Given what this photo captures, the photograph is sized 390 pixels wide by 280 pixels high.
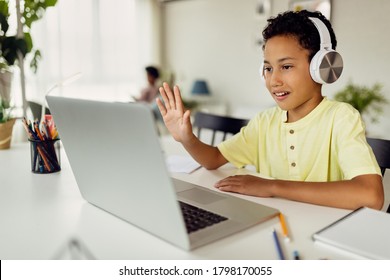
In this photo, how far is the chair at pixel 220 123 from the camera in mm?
1486

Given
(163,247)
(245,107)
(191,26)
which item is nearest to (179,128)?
(163,247)

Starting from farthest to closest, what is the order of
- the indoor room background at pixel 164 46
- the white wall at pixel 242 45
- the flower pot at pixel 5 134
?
the indoor room background at pixel 164 46
the white wall at pixel 242 45
the flower pot at pixel 5 134

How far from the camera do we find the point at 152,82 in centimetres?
418

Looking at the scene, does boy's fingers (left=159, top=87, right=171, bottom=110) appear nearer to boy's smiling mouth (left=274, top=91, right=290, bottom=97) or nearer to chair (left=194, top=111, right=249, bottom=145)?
boy's smiling mouth (left=274, top=91, right=290, bottom=97)

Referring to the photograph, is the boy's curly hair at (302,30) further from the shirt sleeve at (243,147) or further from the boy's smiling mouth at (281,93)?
the shirt sleeve at (243,147)

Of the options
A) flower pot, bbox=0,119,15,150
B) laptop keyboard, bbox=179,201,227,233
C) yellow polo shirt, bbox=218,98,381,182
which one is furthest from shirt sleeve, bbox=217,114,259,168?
flower pot, bbox=0,119,15,150

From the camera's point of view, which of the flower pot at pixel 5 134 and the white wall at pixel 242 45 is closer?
the flower pot at pixel 5 134

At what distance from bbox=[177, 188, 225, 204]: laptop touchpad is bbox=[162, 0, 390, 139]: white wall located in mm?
2570

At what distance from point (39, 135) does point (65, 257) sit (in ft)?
1.76

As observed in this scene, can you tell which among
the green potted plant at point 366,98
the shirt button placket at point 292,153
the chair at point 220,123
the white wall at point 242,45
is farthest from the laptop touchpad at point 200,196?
the white wall at point 242,45

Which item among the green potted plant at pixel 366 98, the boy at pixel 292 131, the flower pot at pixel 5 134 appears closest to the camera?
the boy at pixel 292 131

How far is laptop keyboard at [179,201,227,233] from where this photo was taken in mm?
613

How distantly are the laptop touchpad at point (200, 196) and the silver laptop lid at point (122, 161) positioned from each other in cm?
17
